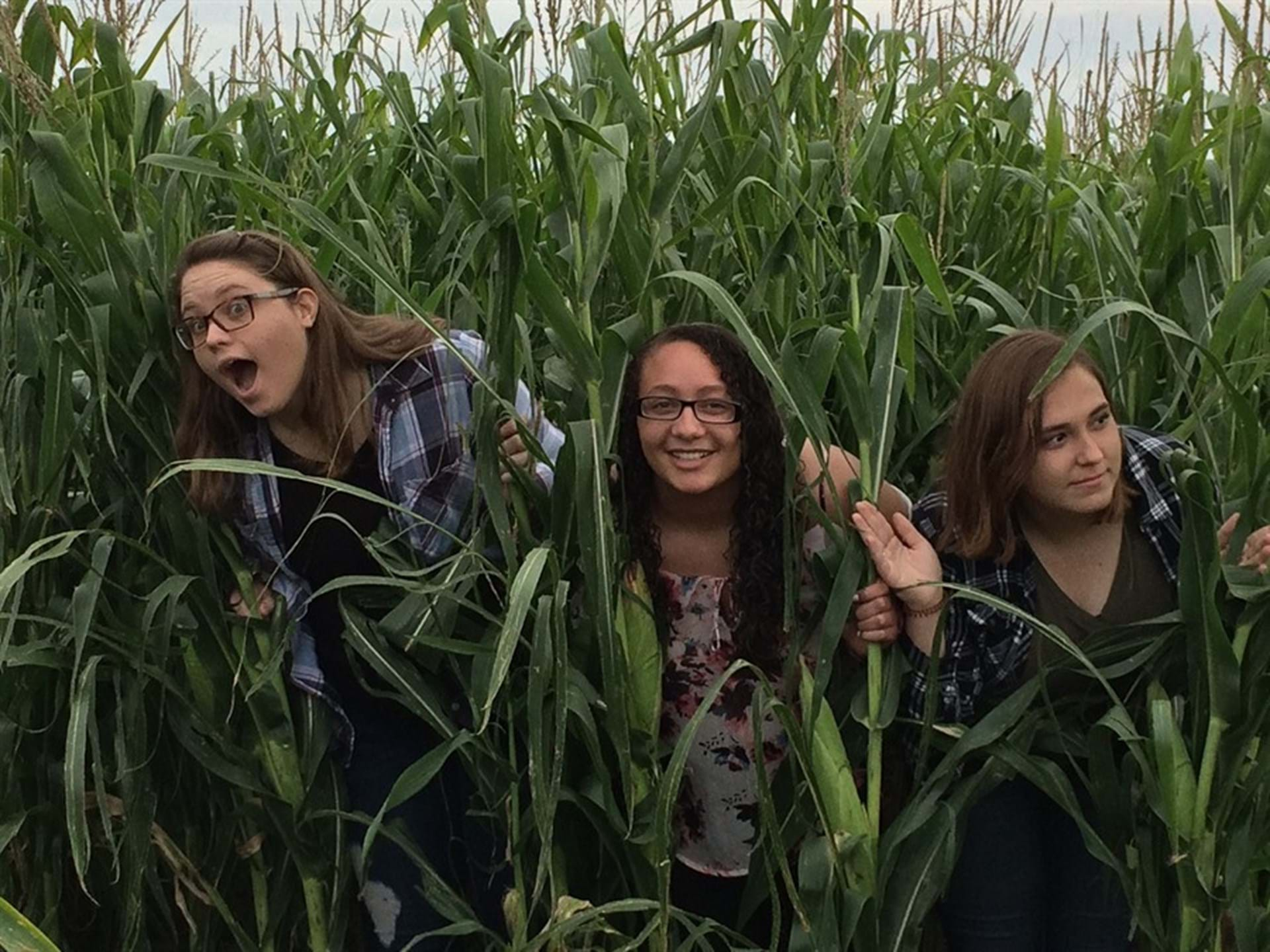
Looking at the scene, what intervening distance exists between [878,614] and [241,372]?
→ 0.87 metres

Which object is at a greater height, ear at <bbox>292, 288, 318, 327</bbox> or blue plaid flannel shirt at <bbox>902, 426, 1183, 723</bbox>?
ear at <bbox>292, 288, 318, 327</bbox>

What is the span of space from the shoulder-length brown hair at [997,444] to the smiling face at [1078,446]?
0.05ft

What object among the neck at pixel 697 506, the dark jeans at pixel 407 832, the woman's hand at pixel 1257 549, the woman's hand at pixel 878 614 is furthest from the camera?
the dark jeans at pixel 407 832

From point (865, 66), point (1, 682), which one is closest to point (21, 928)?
point (1, 682)

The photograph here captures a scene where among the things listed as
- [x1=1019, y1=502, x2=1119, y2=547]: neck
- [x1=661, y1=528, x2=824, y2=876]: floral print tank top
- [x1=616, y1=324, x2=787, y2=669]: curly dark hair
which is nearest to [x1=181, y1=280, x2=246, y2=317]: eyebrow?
[x1=616, y1=324, x2=787, y2=669]: curly dark hair

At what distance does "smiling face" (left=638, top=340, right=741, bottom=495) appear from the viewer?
1.88 m

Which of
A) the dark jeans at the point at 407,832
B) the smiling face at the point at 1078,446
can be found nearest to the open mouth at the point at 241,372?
the dark jeans at the point at 407,832

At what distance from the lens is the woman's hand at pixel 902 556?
174 centimetres

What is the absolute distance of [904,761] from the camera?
2029mm

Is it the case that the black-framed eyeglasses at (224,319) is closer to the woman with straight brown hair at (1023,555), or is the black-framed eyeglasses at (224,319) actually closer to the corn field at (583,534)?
the corn field at (583,534)

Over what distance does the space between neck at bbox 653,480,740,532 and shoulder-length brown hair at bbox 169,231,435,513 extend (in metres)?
0.39

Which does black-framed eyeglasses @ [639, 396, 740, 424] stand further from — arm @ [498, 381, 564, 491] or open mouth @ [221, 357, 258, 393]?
open mouth @ [221, 357, 258, 393]

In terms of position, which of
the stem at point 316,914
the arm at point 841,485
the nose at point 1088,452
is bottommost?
the stem at point 316,914

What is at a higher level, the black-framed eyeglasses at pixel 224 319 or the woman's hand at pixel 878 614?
the black-framed eyeglasses at pixel 224 319
